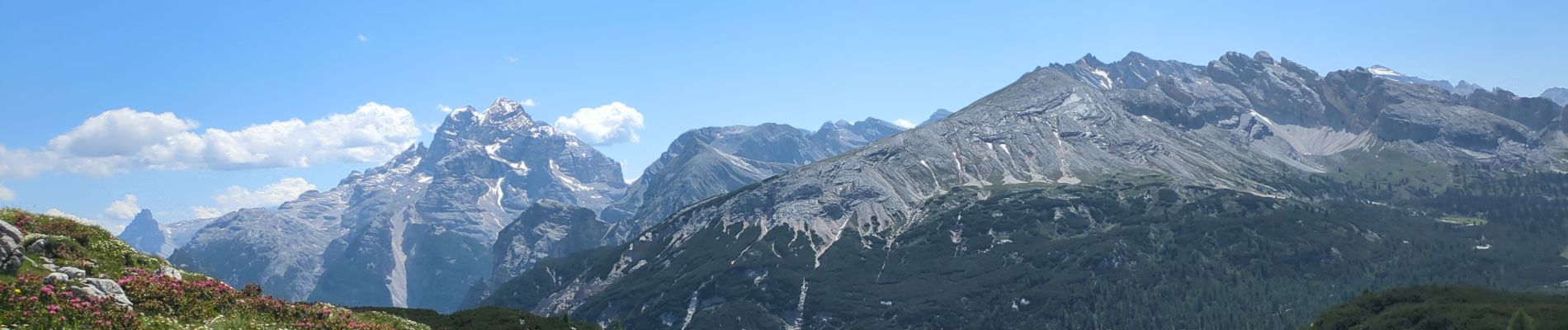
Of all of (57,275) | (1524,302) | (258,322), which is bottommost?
(1524,302)

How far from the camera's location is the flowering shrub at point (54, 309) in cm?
4675

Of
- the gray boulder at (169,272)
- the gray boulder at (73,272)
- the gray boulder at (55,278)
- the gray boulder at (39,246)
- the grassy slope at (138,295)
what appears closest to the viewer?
the grassy slope at (138,295)

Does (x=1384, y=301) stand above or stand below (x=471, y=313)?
below

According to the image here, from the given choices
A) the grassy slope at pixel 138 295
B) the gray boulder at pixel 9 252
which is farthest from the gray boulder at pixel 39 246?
the gray boulder at pixel 9 252

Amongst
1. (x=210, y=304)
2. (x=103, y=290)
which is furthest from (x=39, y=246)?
(x=210, y=304)

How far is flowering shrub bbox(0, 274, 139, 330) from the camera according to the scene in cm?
4675

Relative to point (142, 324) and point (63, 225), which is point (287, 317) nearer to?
point (142, 324)

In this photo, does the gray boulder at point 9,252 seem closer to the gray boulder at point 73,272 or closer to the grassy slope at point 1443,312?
the gray boulder at point 73,272

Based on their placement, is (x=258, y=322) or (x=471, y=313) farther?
(x=471, y=313)

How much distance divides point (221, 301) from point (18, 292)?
1072 cm

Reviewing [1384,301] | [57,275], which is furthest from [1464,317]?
[57,275]

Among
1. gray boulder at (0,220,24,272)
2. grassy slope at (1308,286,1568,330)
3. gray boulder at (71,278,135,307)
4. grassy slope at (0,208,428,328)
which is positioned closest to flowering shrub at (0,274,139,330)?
grassy slope at (0,208,428,328)

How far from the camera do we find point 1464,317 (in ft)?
554

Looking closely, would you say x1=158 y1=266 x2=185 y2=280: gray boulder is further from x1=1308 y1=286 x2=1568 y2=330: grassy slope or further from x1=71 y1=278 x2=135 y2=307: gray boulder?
x1=1308 y1=286 x2=1568 y2=330: grassy slope
